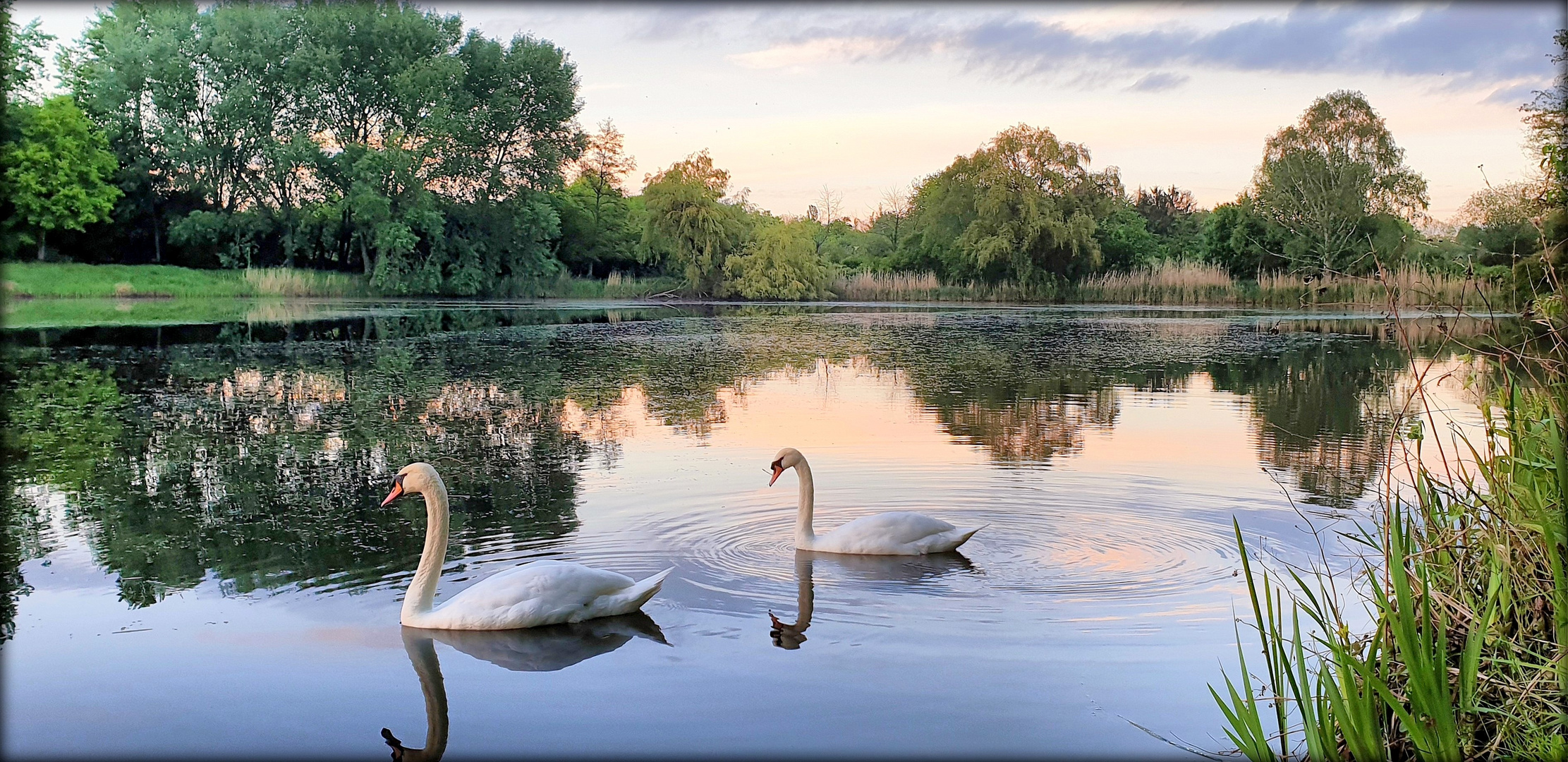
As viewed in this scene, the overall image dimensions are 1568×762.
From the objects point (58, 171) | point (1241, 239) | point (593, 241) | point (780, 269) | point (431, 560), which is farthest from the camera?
point (593, 241)

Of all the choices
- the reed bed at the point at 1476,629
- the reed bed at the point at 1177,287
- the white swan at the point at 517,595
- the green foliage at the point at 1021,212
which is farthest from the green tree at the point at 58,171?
the reed bed at the point at 1476,629

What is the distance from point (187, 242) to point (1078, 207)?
3770cm

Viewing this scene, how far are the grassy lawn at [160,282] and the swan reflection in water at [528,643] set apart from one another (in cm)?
4179

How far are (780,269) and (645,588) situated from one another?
46.0m

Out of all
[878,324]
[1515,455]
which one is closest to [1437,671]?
[1515,455]

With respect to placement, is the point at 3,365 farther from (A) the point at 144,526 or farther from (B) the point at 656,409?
(A) the point at 144,526

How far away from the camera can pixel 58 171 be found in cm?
4522

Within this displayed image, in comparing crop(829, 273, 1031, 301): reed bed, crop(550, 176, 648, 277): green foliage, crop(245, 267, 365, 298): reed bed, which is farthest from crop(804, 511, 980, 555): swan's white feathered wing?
crop(550, 176, 648, 277): green foliage

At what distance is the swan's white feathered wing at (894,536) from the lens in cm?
710

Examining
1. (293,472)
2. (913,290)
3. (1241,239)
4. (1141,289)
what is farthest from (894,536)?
(1241,239)

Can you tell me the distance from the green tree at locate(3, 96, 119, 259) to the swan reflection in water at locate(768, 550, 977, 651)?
44.3 metres

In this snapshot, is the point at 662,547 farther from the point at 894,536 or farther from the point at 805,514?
the point at 894,536

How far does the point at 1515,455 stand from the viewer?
369cm

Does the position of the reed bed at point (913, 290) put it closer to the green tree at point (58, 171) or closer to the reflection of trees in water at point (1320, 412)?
the reflection of trees in water at point (1320, 412)
